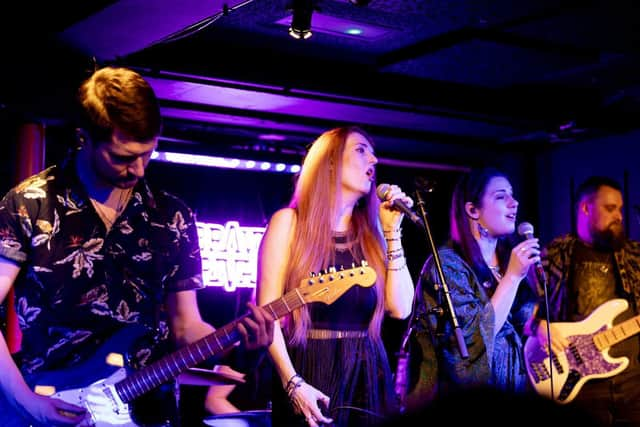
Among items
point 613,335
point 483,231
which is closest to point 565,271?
point 613,335

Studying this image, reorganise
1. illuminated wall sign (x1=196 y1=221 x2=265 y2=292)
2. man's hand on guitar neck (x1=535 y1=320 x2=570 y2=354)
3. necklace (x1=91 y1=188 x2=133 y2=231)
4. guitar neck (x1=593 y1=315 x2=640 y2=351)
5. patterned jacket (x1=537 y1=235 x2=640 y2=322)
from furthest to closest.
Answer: illuminated wall sign (x1=196 y1=221 x2=265 y2=292), patterned jacket (x1=537 y1=235 x2=640 y2=322), guitar neck (x1=593 y1=315 x2=640 y2=351), man's hand on guitar neck (x1=535 y1=320 x2=570 y2=354), necklace (x1=91 y1=188 x2=133 y2=231)

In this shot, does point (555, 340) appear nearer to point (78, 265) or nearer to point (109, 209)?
point (109, 209)

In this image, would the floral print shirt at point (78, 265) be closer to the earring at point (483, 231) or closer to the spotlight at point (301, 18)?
the spotlight at point (301, 18)

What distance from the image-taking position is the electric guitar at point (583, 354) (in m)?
5.70

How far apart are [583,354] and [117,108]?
13.1 feet

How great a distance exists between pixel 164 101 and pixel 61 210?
433cm

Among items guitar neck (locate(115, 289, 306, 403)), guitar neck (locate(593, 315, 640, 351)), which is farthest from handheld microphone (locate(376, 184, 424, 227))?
guitar neck (locate(593, 315, 640, 351))

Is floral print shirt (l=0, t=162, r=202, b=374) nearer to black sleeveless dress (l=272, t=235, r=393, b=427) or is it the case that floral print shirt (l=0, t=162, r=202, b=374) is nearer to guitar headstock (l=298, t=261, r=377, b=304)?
guitar headstock (l=298, t=261, r=377, b=304)

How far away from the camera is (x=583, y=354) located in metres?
5.81

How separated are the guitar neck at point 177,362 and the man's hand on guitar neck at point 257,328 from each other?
3 centimetres

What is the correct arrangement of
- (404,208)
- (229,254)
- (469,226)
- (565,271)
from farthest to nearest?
(229,254)
(565,271)
(469,226)
(404,208)

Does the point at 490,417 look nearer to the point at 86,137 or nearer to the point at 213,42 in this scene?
the point at 86,137

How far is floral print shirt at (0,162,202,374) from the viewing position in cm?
297

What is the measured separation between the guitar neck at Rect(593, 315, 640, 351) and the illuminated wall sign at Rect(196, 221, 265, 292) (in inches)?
139
